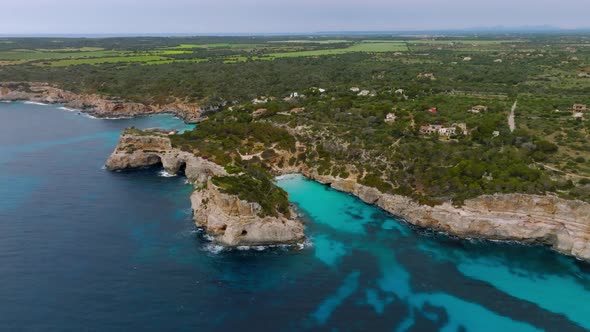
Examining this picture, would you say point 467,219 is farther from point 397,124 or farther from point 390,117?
point 390,117

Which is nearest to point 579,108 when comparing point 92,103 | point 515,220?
point 515,220

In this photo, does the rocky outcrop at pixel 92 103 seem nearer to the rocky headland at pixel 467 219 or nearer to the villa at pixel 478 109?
the villa at pixel 478 109

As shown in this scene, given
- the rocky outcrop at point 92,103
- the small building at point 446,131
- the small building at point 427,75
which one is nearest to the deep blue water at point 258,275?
the small building at point 446,131

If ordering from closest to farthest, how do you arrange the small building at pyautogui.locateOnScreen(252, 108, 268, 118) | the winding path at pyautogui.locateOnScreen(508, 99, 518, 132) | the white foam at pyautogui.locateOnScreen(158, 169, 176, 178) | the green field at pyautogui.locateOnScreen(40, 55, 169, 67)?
the white foam at pyautogui.locateOnScreen(158, 169, 176, 178), the winding path at pyautogui.locateOnScreen(508, 99, 518, 132), the small building at pyautogui.locateOnScreen(252, 108, 268, 118), the green field at pyautogui.locateOnScreen(40, 55, 169, 67)

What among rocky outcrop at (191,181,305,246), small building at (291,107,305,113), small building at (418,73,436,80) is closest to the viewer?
rocky outcrop at (191,181,305,246)

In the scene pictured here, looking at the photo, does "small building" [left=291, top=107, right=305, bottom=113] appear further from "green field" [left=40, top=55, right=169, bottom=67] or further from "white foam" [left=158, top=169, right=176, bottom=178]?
"green field" [left=40, top=55, right=169, bottom=67]

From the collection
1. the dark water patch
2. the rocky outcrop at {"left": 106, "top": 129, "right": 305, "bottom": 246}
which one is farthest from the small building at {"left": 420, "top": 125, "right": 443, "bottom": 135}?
the rocky outcrop at {"left": 106, "top": 129, "right": 305, "bottom": 246}

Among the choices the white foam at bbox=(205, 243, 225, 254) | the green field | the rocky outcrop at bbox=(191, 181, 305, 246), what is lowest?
the white foam at bbox=(205, 243, 225, 254)
